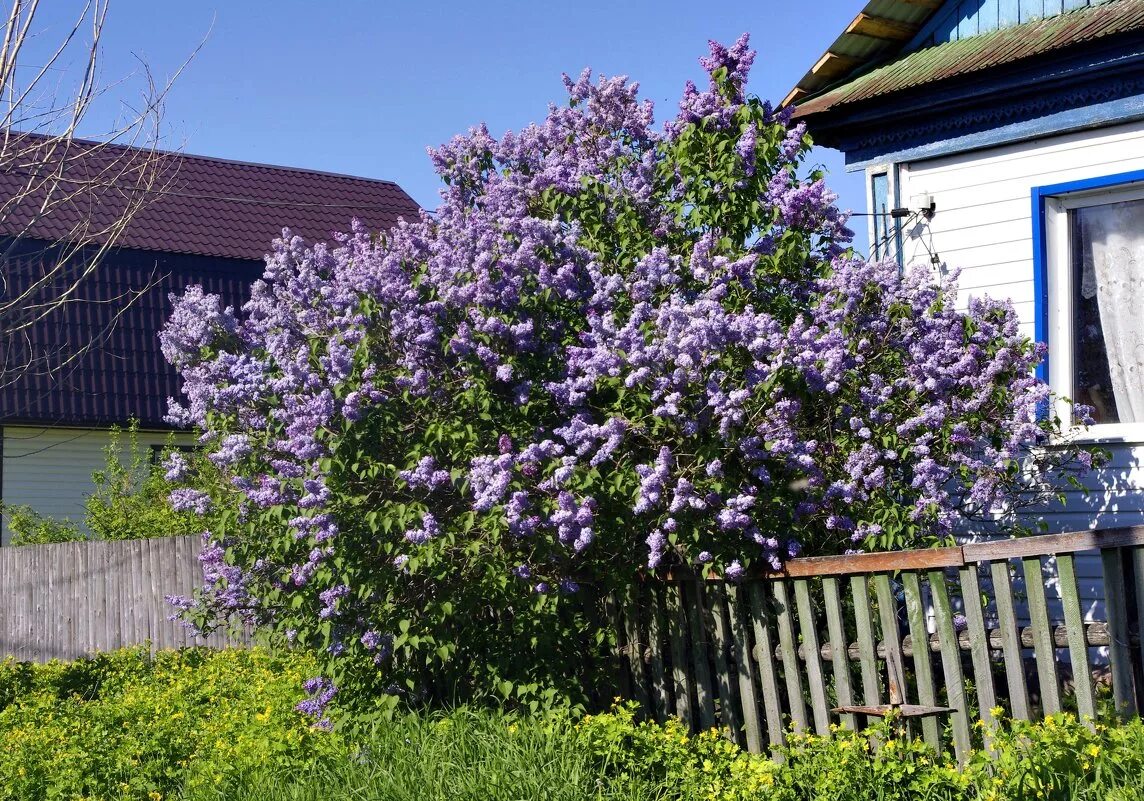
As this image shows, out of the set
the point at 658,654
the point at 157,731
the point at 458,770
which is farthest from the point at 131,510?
the point at 458,770

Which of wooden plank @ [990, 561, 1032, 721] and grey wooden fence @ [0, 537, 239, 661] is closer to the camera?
wooden plank @ [990, 561, 1032, 721]

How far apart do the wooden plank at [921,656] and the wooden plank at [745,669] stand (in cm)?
85

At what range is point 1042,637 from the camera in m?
5.15

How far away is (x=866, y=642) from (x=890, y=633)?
12 cm

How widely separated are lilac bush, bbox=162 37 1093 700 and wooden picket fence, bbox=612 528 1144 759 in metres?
0.27

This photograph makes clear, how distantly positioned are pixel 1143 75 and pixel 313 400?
5264 mm

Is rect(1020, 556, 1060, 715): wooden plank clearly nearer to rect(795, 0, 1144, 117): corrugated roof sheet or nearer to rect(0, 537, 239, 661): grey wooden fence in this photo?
rect(795, 0, 1144, 117): corrugated roof sheet

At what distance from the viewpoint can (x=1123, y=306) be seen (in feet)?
25.4

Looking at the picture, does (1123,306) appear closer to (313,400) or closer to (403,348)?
(403,348)

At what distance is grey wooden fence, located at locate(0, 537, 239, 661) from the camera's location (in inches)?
513

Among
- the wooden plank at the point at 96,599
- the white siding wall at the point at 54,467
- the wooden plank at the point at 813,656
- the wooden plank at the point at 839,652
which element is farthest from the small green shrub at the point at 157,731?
the white siding wall at the point at 54,467

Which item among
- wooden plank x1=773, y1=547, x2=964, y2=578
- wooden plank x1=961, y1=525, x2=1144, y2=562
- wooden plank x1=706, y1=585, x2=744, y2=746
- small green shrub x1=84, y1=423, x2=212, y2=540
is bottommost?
wooden plank x1=706, y1=585, x2=744, y2=746

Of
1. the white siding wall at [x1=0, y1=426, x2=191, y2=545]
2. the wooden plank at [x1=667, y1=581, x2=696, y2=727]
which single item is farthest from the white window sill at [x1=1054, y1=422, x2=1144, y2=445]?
the white siding wall at [x1=0, y1=426, x2=191, y2=545]

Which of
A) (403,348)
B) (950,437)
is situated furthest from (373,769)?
(950,437)
